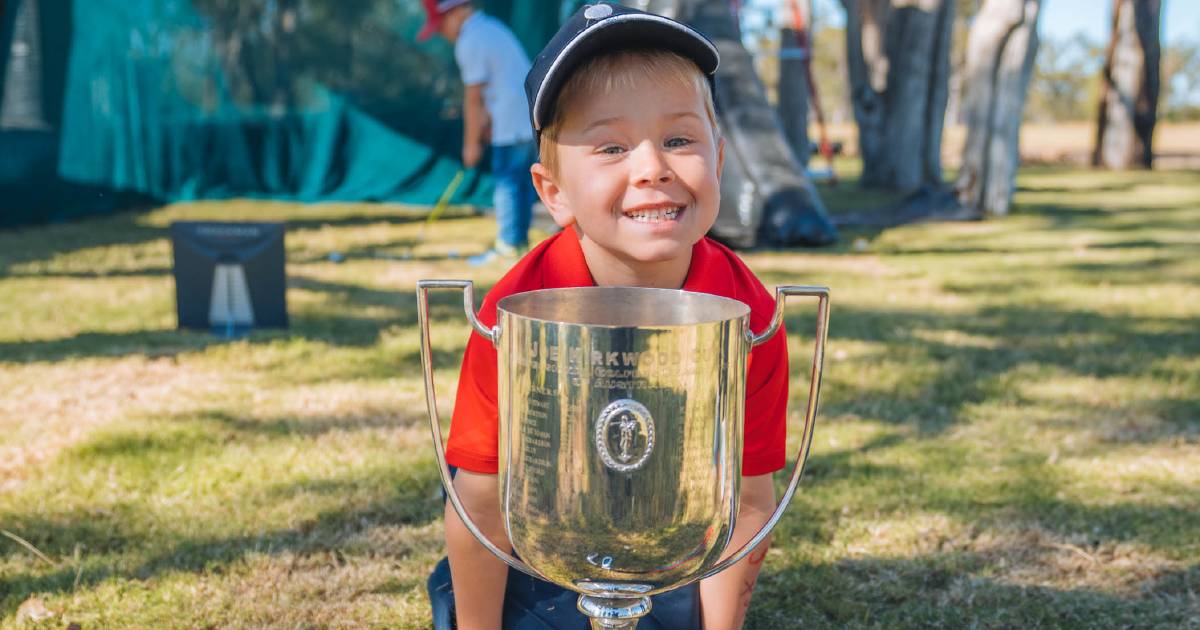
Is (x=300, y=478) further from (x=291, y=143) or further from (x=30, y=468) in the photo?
(x=291, y=143)

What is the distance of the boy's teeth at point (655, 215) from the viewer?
1372 millimetres

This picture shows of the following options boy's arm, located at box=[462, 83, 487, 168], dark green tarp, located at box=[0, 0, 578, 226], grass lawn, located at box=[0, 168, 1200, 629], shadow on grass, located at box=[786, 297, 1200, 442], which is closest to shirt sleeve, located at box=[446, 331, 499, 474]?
grass lawn, located at box=[0, 168, 1200, 629]

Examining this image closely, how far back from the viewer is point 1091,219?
8.41 meters

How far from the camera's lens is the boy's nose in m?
1.33

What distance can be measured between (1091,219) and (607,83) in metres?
8.01

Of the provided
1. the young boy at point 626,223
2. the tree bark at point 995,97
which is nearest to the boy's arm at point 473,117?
the tree bark at point 995,97

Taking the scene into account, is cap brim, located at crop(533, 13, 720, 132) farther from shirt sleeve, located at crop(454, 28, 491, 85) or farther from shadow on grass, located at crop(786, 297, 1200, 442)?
shirt sleeve, located at crop(454, 28, 491, 85)

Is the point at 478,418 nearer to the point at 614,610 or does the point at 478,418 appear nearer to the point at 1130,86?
the point at 614,610

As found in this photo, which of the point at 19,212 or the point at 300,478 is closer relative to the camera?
the point at 300,478

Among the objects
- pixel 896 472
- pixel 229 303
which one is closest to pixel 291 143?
pixel 229 303

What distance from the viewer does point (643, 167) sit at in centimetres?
133

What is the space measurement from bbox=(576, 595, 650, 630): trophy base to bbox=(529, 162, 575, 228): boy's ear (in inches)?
19.3

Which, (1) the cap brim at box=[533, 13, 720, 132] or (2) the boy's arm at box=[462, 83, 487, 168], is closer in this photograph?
(1) the cap brim at box=[533, 13, 720, 132]

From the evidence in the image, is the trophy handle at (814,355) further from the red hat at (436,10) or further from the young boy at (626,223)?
the red hat at (436,10)
